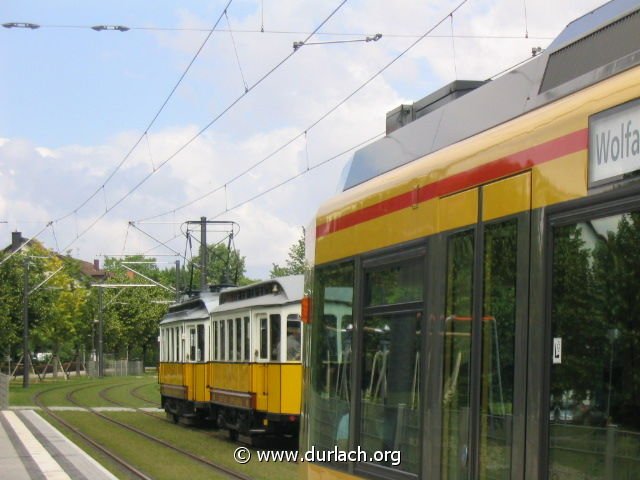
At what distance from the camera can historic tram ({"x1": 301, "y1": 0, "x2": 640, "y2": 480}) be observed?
12.9 feet

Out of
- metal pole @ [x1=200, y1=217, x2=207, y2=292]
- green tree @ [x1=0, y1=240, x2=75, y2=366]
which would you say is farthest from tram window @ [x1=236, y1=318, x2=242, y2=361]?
green tree @ [x1=0, y1=240, x2=75, y2=366]

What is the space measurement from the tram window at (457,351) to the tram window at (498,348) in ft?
0.57

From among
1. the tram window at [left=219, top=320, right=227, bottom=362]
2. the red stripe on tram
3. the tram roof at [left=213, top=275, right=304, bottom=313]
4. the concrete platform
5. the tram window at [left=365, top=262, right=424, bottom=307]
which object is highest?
the red stripe on tram

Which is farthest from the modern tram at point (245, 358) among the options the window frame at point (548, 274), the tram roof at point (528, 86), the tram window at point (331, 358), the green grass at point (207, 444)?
the window frame at point (548, 274)

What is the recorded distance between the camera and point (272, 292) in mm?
20922

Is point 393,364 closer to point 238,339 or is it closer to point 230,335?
point 238,339

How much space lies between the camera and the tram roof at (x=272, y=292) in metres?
20.5

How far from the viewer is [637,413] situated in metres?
3.72

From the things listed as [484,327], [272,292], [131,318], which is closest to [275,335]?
[272,292]

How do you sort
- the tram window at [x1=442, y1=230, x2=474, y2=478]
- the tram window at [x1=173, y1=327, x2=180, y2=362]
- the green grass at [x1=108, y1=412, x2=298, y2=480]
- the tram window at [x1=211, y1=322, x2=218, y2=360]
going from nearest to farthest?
the tram window at [x1=442, y1=230, x2=474, y2=478] < the green grass at [x1=108, y1=412, x2=298, y2=480] < the tram window at [x1=211, y1=322, x2=218, y2=360] < the tram window at [x1=173, y1=327, x2=180, y2=362]

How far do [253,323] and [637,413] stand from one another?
1765 centimetres

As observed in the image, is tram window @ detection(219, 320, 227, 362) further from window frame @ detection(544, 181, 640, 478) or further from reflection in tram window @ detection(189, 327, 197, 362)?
window frame @ detection(544, 181, 640, 478)

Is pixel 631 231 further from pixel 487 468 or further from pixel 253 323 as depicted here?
pixel 253 323

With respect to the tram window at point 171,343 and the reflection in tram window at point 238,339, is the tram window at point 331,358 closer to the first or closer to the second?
the reflection in tram window at point 238,339
